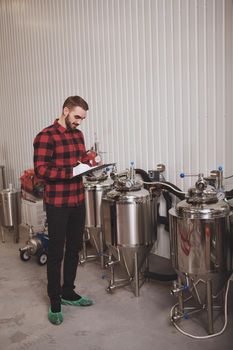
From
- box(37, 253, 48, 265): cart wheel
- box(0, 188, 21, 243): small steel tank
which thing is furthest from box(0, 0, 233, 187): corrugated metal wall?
box(37, 253, 48, 265): cart wheel

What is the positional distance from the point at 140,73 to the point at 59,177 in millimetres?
1357

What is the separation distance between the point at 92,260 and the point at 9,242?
4.65 feet

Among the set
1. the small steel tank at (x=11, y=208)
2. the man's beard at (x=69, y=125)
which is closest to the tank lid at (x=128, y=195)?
the man's beard at (x=69, y=125)

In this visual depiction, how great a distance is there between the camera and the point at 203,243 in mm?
2129

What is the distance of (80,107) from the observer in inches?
94.7

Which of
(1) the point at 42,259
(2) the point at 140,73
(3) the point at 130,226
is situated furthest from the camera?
(1) the point at 42,259

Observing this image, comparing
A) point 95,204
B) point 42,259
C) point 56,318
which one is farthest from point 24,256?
point 56,318

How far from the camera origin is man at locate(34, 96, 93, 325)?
235 centimetres

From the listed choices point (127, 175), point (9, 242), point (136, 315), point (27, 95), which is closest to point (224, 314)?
point (136, 315)

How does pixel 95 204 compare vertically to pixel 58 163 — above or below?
below

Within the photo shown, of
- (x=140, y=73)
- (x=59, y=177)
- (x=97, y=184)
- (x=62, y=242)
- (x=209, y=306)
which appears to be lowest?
(x=209, y=306)

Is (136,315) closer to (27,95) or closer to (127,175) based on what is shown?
(127,175)

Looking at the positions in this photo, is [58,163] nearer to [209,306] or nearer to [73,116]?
[73,116]

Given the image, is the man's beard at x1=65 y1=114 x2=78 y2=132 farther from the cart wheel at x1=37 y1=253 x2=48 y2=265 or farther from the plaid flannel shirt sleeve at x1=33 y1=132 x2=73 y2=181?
the cart wheel at x1=37 y1=253 x2=48 y2=265
